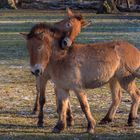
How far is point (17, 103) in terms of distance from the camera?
40.2 feet

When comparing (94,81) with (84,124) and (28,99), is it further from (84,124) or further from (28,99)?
(28,99)

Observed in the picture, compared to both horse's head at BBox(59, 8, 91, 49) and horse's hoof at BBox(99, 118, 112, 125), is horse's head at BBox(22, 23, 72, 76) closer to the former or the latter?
horse's head at BBox(59, 8, 91, 49)

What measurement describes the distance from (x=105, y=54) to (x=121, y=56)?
1.00ft

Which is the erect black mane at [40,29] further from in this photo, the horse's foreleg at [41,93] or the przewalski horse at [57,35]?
the horse's foreleg at [41,93]

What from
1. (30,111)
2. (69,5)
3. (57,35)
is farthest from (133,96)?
(69,5)

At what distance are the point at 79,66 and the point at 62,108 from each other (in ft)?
2.49

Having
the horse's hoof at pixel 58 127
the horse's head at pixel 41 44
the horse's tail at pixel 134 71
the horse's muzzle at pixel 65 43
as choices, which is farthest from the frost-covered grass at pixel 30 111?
the horse's muzzle at pixel 65 43

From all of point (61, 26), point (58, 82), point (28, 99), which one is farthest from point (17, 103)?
point (58, 82)

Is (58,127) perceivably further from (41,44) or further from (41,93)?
(41,44)

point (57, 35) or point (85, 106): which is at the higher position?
point (57, 35)

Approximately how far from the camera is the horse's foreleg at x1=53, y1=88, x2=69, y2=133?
9641 mm

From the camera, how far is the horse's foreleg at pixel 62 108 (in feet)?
31.6

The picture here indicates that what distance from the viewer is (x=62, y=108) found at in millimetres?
9750

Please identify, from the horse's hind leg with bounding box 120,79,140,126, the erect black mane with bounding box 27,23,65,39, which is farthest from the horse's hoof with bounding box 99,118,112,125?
the erect black mane with bounding box 27,23,65,39
